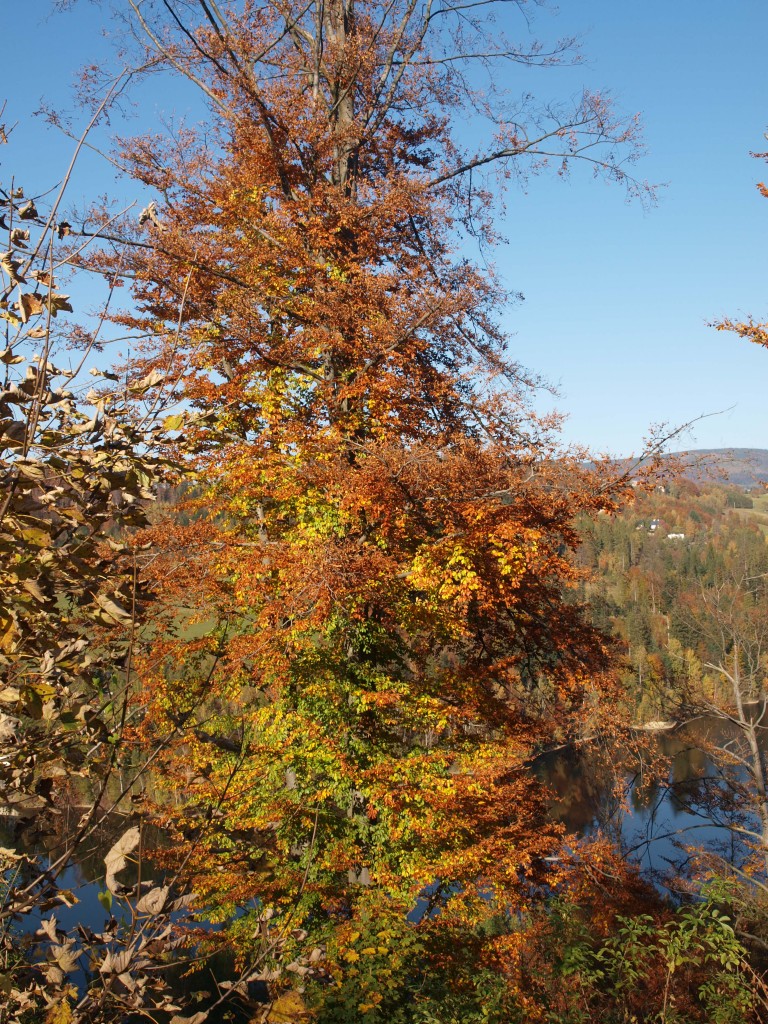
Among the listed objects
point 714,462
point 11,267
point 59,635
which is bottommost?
point 59,635

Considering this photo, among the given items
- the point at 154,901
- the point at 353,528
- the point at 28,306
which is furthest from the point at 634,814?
the point at 28,306

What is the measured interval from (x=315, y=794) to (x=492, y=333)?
6613 millimetres

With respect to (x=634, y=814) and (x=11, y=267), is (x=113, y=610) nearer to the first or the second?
(x=11, y=267)

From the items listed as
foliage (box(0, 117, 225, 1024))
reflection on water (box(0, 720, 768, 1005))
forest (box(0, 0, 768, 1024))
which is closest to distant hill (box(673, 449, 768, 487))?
forest (box(0, 0, 768, 1024))

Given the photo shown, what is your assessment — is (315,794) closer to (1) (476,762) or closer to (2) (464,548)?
(1) (476,762)

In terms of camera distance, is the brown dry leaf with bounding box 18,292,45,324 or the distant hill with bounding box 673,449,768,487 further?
the distant hill with bounding box 673,449,768,487

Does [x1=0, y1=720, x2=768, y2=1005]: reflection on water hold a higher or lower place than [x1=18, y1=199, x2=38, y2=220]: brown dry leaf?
lower

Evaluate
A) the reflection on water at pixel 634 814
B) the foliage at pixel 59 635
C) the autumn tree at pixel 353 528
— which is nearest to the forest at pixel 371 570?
the autumn tree at pixel 353 528

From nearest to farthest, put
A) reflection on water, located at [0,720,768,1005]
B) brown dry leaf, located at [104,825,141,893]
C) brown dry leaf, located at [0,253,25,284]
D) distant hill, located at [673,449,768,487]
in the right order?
brown dry leaf, located at [104,825,141,893]
brown dry leaf, located at [0,253,25,284]
distant hill, located at [673,449,768,487]
reflection on water, located at [0,720,768,1005]

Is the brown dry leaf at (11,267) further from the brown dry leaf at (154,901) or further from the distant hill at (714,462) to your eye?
the distant hill at (714,462)

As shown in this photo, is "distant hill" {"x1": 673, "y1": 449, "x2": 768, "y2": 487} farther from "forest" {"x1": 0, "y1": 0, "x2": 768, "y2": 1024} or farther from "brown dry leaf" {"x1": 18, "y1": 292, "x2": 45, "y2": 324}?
"brown dry leaf" {"x1": 18, "y1": 292, "x2": 45, "y2": 324}

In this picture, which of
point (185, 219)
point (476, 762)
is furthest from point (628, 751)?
point (185, 219)

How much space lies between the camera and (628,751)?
27.7 feet

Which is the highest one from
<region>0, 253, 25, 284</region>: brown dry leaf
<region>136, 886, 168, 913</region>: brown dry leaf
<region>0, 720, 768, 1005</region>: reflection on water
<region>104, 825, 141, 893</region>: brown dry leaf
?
<region>0, 253, 25, 284</region>: brown dry leaf
